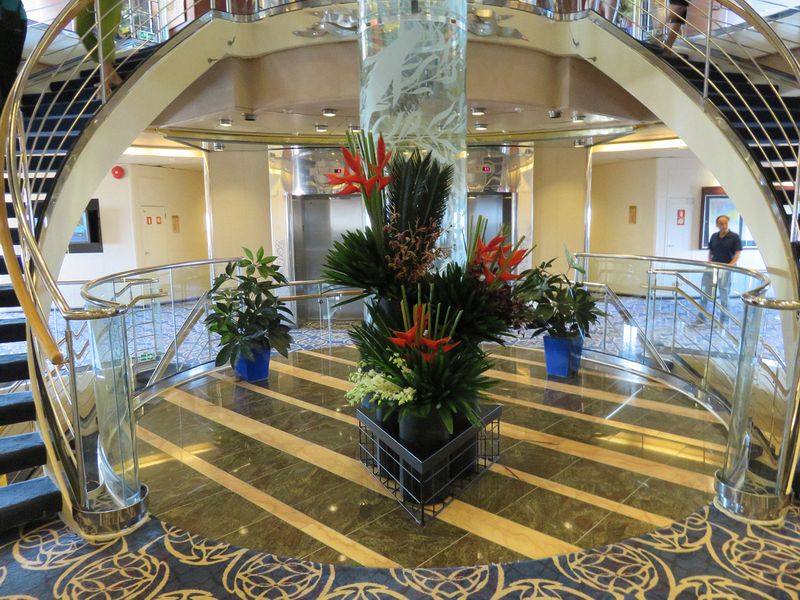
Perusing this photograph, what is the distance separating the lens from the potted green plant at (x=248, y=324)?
5.42 metres

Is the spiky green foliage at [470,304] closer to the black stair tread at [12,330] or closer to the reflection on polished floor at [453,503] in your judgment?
the reflection on polished floor at [453,503]

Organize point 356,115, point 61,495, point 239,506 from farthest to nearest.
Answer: point 356,115 < point 239,506 < point 61,495

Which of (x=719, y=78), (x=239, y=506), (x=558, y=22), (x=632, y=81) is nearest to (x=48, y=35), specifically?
(x=239, y=506)

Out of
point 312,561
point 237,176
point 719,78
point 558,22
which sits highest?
point 558,22

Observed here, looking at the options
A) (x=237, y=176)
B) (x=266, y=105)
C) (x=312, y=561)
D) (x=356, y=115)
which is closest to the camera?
(x=312, y=561)

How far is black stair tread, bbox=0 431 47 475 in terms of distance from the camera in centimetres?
305

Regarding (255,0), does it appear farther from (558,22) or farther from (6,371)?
(6,371)

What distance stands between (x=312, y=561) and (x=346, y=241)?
1.66m

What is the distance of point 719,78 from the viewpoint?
6.10 metres

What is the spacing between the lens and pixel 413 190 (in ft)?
11.0

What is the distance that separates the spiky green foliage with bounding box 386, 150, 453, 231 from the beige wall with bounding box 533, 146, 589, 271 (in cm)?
614

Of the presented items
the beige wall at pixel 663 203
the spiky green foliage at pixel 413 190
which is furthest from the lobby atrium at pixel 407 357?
the beige wall at pixel 663 203

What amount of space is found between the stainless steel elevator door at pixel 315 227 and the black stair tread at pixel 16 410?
607cm

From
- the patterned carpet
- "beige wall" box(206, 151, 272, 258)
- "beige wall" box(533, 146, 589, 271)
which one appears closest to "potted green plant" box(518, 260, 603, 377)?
the patterned carpet
